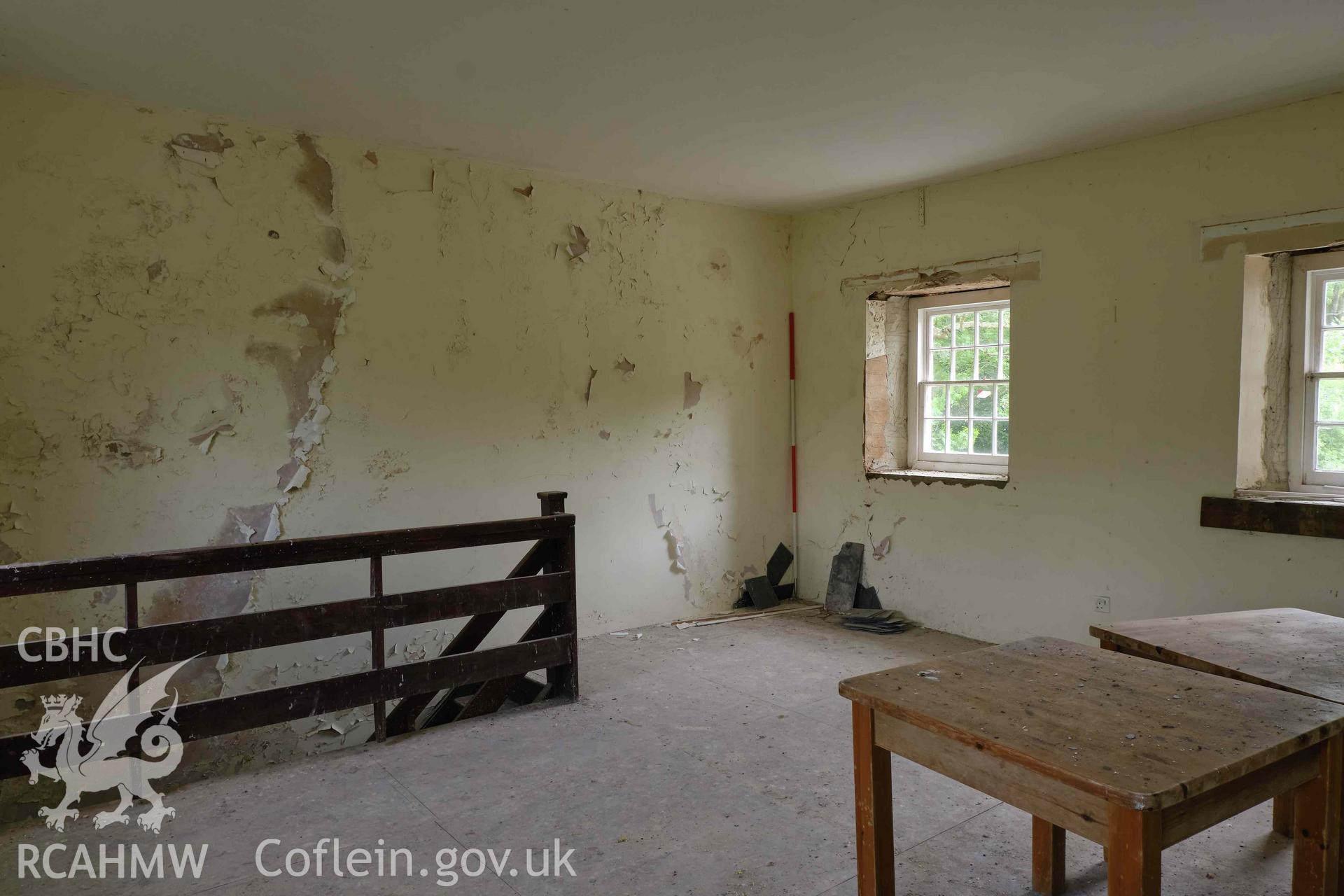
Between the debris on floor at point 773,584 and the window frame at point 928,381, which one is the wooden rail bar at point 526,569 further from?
the window frame at point 928,381

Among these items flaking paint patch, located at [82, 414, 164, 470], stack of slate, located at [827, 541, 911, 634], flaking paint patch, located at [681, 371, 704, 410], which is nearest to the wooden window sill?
stack of slate, located at [827, 541, 911, 634]

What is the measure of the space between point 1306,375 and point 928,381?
81.6 inches

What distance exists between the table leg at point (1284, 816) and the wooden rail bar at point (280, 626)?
2.74 metres

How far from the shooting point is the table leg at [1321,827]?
5.87 ft

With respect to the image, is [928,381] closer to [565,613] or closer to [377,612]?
[565,613]

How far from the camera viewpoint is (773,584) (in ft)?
18.8

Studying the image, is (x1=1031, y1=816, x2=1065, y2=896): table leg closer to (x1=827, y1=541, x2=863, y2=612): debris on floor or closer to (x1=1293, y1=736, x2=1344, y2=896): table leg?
(x1=1293, y1=736, x2=1344, y2=896): table leg

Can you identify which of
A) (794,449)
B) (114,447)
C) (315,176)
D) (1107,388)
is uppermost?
(315,176)

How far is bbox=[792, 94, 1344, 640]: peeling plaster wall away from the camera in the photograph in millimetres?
3639

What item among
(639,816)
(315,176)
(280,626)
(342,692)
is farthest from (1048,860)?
(315,176)

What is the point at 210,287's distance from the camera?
370 cm

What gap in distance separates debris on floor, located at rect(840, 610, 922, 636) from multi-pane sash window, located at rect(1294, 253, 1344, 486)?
2210mm

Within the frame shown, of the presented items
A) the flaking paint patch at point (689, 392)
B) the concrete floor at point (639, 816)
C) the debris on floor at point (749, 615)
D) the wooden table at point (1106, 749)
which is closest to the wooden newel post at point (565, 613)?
the concrete floor at point (639, 816)

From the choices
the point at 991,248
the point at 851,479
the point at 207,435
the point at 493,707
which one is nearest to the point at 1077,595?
the point at 851,479
